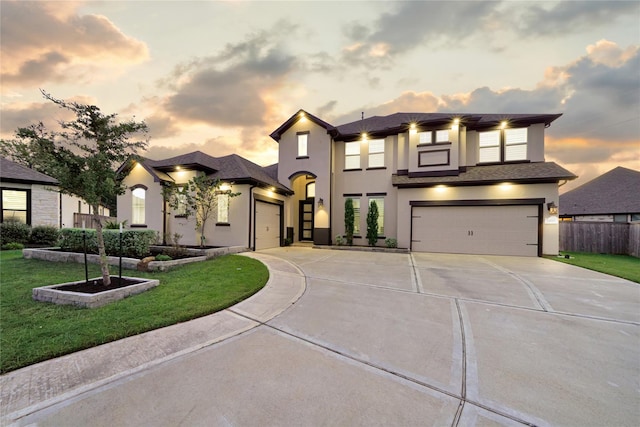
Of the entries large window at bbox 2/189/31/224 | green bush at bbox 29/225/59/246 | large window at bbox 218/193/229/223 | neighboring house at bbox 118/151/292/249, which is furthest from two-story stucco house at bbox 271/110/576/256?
large window at bbox 2/189/31/224

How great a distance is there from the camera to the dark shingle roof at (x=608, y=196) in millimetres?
17653

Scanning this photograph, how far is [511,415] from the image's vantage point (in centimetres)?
201

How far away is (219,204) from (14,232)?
1004cm

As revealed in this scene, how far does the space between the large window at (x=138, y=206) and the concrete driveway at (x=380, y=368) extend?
11.8m

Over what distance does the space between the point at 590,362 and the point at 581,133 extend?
1796cm

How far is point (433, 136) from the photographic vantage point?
40.5ft

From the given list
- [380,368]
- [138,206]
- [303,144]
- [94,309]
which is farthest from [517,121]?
[138,206]

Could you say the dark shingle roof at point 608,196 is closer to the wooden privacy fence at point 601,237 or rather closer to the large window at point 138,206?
the wooden privacy fence at point 601,237

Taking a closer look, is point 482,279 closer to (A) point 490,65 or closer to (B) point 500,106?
(A) point 490,65

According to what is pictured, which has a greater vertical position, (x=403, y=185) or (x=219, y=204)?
(x=403, y=185)

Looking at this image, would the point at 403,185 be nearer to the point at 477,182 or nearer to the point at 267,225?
the point at 477,182

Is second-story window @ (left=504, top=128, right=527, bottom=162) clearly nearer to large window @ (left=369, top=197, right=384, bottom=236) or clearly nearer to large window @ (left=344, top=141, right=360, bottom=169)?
large window @ (left=369, top=197, right=384, bottom=236)

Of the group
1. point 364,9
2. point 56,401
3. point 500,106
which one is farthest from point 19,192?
point 500,106

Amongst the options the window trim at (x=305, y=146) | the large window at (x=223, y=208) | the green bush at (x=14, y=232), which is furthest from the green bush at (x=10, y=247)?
the window trim at (x=305, y=146)
